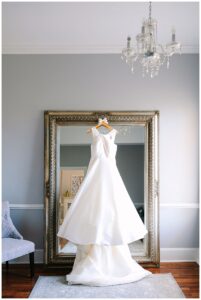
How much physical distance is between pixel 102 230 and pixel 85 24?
2.10 meters

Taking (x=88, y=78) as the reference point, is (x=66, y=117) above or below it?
below

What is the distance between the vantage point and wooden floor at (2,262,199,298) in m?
3.35

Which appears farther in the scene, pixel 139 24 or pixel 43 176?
pixel 43 176

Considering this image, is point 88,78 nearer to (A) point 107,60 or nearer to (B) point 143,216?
A: (A) point 107,60

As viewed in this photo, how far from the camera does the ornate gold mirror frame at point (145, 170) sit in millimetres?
4215

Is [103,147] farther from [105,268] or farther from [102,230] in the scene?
[105,268]

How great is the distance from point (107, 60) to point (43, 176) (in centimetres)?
162

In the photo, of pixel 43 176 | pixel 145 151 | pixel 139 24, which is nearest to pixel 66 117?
pixel 43 176

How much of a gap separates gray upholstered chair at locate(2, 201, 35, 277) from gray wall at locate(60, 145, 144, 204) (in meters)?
0.86

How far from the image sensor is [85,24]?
3.67 metres

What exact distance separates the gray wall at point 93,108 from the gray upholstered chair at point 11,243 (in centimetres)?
31

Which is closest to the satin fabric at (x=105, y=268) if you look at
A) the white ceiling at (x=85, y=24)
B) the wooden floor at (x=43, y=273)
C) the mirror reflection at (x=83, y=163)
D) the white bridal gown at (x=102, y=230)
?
the white bridal gown at (x=102, y=230)

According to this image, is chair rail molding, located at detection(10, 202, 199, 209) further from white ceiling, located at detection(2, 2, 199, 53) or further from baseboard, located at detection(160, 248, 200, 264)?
white ceiling, located at detection(2, 2, 199, 53)

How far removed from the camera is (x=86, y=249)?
3.72 metres
